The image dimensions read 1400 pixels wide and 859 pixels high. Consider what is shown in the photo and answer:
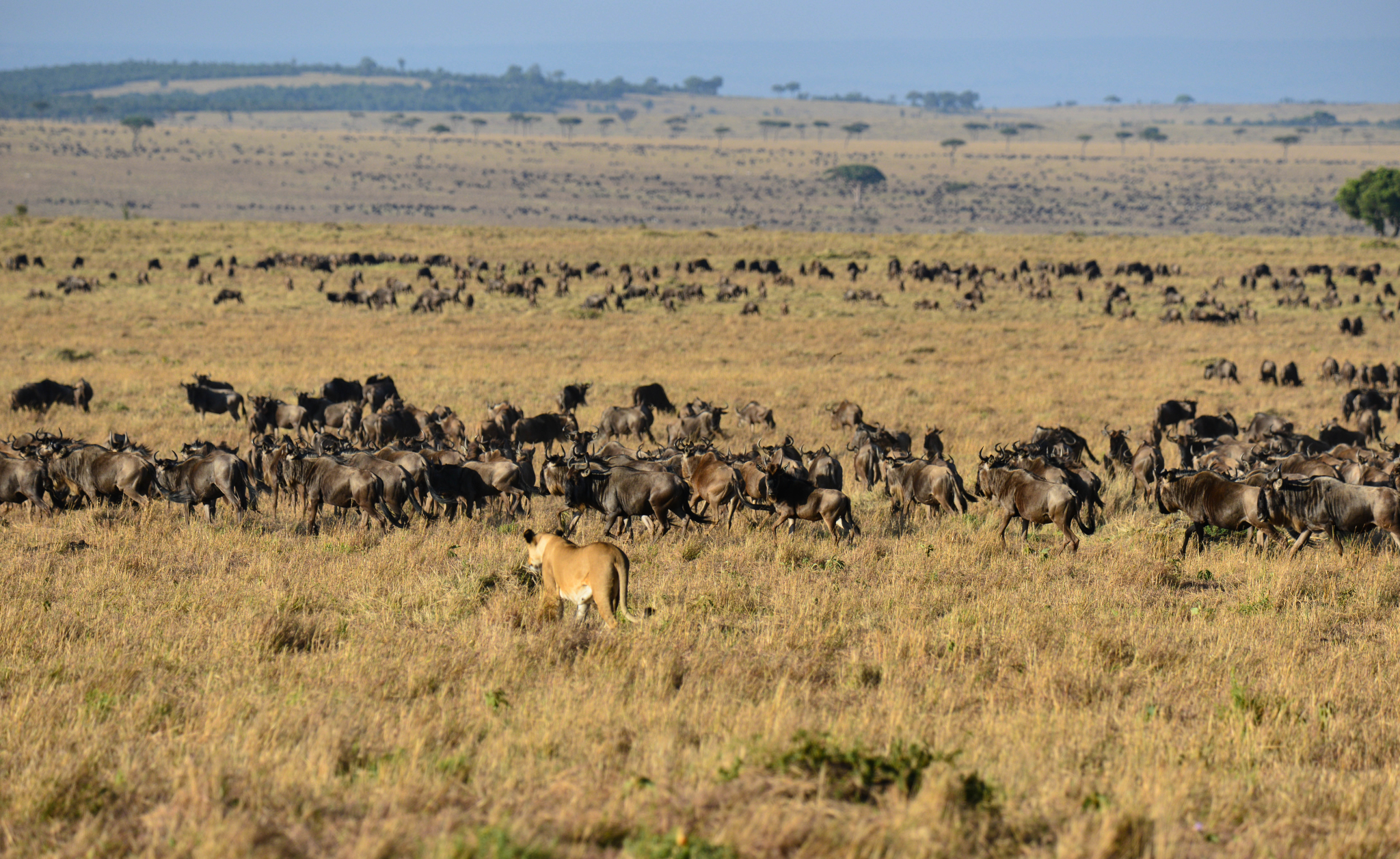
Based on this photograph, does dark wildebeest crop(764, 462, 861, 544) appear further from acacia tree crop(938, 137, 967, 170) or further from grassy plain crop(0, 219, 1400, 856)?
acacia tree crop(938, 137, 967, 170)

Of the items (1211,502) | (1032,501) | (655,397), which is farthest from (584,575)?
(655,397)

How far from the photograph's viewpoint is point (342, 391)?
21.3m

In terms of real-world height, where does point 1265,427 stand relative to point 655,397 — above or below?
above

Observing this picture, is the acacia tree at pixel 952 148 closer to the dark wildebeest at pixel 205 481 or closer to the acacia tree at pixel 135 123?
the acacia tree at pixel 135 123

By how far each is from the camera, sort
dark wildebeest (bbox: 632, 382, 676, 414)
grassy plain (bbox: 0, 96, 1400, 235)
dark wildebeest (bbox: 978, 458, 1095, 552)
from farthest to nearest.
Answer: grassy plain (bbox: 0, 96, 1400, 235)
dark wildebeest (bbox: 632, 382, 676, 414)
dark wildebeest (bbox: 978, 458, 1095, 552)

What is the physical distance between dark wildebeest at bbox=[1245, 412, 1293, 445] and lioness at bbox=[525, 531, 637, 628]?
12.5 metres

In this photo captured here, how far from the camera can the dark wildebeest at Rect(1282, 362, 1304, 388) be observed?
26078mm

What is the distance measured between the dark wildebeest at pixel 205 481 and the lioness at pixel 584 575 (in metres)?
5.21

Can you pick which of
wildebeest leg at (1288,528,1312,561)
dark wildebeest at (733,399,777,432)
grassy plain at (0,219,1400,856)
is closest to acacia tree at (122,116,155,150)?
dark wildebeest at (733,399,777,432)

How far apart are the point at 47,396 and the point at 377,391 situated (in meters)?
6.18

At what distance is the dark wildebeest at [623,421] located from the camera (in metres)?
19.6

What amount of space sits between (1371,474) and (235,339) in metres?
29.6

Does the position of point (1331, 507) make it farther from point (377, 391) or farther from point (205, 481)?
point (377, 391)

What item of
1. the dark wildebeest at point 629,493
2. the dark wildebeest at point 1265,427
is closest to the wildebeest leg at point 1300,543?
the dark wildebeest at point 629,493
